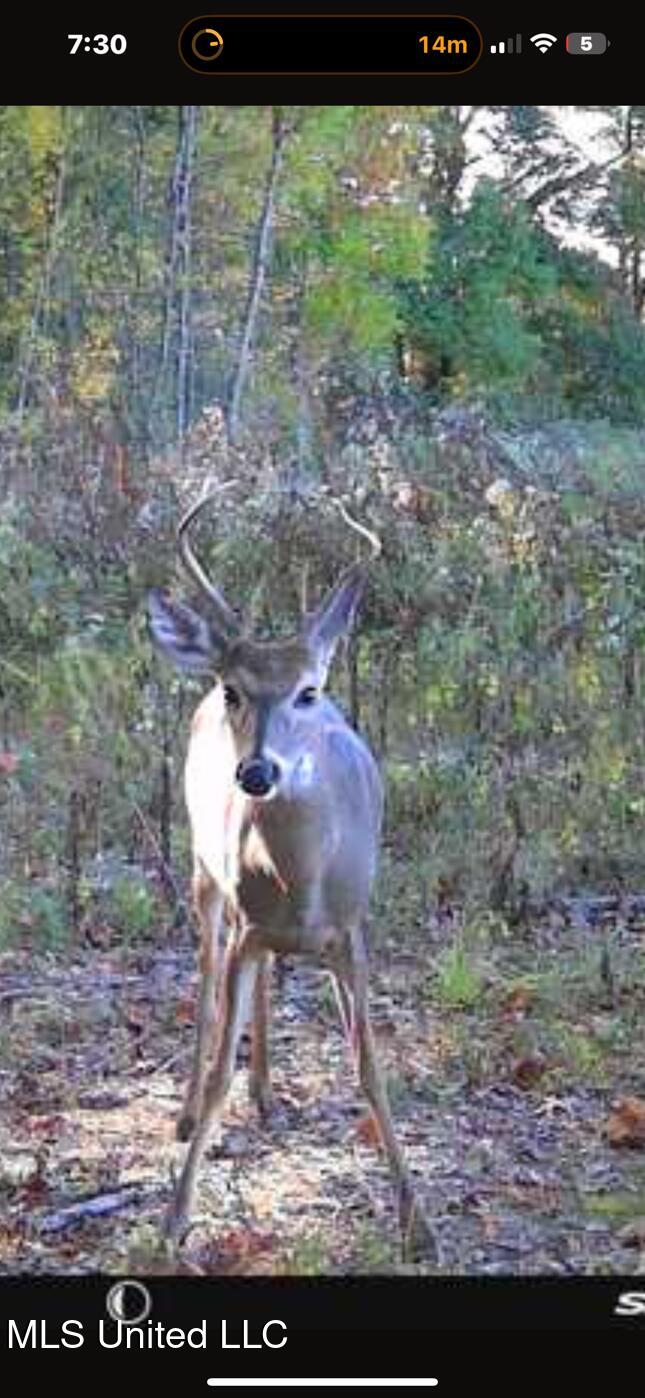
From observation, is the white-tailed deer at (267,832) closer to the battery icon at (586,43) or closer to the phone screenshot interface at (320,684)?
the phone screenshot interface at (320,684)

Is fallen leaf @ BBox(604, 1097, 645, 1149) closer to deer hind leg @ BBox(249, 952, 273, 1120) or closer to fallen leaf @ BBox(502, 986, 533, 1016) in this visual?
fallen leaf @ BBox(502, 986, 533, 1016)

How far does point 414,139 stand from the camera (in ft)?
8.41

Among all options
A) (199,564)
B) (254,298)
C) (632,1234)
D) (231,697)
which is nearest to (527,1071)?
(632,1234)

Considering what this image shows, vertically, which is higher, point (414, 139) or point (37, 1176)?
point (414, 139)

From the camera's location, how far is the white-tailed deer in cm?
251

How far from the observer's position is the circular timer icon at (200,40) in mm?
2469

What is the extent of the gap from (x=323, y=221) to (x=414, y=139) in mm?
131

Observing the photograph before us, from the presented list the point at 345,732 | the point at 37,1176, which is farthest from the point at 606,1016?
the point at 37,1176

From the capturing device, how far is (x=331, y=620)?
2527 millimetres

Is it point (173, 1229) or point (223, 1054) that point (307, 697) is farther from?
point (173, 1229)

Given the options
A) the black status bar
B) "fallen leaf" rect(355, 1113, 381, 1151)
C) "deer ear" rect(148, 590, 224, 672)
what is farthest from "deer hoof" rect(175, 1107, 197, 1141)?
the black status bar

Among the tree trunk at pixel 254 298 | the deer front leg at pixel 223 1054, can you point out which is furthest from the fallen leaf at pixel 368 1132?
the tree trunk at pixel 254 298

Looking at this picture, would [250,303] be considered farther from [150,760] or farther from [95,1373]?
[95,1373]

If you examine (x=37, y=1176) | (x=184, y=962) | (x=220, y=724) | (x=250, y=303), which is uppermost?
(x=250, y=303)
